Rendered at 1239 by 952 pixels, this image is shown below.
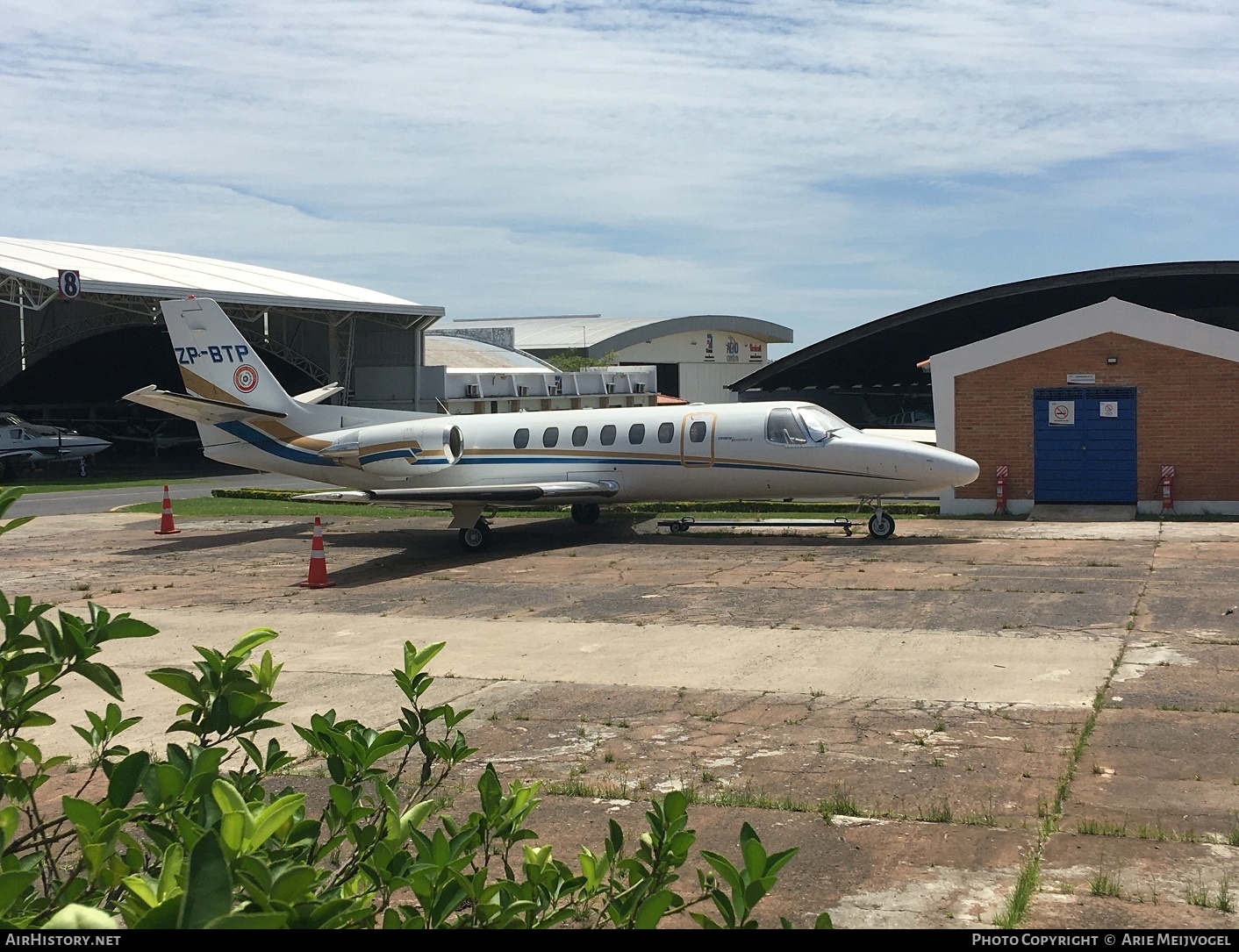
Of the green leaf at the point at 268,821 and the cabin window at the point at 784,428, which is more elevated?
the cabin window at the point at 784,428

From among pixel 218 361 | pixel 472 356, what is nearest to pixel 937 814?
pixel 218 361

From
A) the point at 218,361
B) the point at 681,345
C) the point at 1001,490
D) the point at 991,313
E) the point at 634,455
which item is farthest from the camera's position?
the point at 681,345

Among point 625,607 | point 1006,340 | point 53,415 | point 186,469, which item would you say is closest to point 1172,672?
point 625,607

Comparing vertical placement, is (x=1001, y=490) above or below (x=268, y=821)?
below

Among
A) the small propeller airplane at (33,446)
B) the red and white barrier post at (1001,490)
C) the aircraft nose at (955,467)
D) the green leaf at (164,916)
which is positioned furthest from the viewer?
the small propeller airplane at (33,446)

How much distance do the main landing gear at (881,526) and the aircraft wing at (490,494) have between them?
446 centimetres

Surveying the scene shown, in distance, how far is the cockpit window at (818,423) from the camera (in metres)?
18.8

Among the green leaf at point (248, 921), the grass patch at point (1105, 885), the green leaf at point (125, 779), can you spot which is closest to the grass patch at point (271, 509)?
the grass patch at point (1105, 885)

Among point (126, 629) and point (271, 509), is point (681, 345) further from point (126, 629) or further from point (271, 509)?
point (126, 629)

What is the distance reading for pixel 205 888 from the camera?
2.00 meters

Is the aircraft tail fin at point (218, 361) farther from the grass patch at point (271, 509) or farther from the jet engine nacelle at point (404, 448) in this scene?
the grass patch at point (271, 509)

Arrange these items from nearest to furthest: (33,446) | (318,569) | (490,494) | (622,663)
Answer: (622,663) → (318,569) → (490,494) → (33,446)

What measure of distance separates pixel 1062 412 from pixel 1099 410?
0.64 meters
